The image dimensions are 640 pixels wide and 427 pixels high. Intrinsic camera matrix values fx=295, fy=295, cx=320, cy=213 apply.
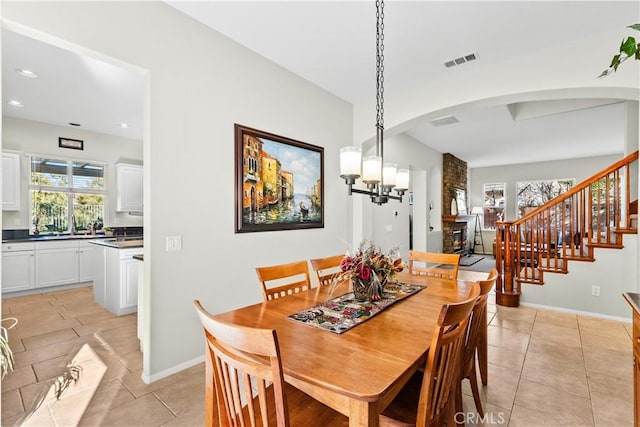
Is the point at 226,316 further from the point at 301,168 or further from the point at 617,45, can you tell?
the point at 617,45

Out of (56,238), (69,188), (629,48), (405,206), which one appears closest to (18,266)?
(56,238)

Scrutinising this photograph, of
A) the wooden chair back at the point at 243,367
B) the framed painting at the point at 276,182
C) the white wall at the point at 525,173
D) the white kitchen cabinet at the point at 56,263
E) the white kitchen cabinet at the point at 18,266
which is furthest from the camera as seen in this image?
the white wall at the point at 525,173

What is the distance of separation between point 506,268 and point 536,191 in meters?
6.61

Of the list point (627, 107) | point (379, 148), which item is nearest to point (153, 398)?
point (379, 148)

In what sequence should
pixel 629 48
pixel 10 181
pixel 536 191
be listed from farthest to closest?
1. pixel 536 191
2. pixel 10 181
3. pixel 629 48

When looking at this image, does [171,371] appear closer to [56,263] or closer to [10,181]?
[56,263]

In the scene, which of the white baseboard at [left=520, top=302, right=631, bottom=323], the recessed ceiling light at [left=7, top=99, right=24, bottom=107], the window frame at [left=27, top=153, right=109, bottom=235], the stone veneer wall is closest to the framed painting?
the white baseboard at [left=520, top=302, right=631, bottom=323]

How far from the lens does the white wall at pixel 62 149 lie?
4.78 metres

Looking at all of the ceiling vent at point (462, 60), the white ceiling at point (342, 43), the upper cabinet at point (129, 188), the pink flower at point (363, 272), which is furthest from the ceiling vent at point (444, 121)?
the upper cabinet at point (129, 188)

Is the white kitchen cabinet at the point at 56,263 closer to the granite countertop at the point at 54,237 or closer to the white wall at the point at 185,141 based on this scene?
the granite countertop at the point at 54,237

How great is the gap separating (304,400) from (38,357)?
9.28 ft

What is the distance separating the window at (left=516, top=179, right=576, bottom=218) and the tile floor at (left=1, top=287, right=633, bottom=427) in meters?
6.70

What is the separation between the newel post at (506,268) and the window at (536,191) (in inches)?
241

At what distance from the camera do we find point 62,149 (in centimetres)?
520
